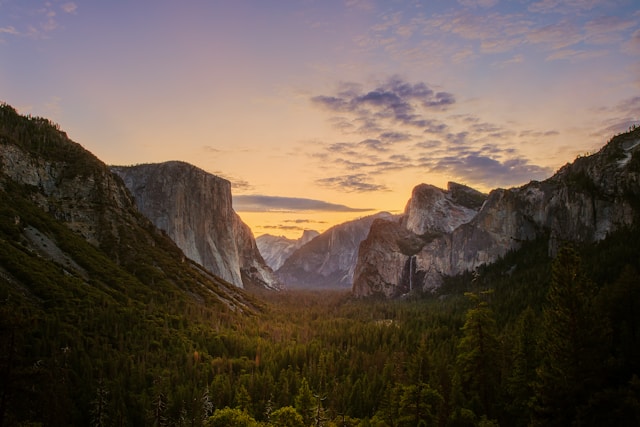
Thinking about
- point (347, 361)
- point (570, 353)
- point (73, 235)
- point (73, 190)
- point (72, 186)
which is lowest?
point (347, 361)

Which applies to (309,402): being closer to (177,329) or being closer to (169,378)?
(169,378)

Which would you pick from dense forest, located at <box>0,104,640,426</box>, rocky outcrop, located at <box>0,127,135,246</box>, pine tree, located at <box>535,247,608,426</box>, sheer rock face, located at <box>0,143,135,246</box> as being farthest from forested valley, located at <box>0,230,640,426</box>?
rocky outcrop, located at <box>0,127,135,246</box>

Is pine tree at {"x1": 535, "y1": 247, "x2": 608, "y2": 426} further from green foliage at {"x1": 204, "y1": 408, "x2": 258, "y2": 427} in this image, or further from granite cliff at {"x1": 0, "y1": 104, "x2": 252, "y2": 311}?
granite cliff at {"x1": 0, "y1": 104, "x2": 252, "y2": 311}

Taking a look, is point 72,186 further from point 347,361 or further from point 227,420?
point 227,420

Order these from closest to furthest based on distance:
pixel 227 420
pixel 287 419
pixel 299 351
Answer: pixel 227 420
pixel 287 419
pixel 299 351

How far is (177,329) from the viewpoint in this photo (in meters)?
118

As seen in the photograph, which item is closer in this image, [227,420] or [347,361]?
[227,420]

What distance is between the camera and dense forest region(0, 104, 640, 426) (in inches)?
1545

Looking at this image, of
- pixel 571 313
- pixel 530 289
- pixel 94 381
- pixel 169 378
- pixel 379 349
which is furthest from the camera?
pixel 530 289

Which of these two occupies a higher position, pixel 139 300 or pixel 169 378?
pixel 139 300

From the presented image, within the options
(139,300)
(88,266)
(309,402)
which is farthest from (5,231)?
(309,402)

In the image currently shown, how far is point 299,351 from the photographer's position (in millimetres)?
112875

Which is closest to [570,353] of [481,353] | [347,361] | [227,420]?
[481,353]

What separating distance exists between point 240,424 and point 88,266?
319ft
